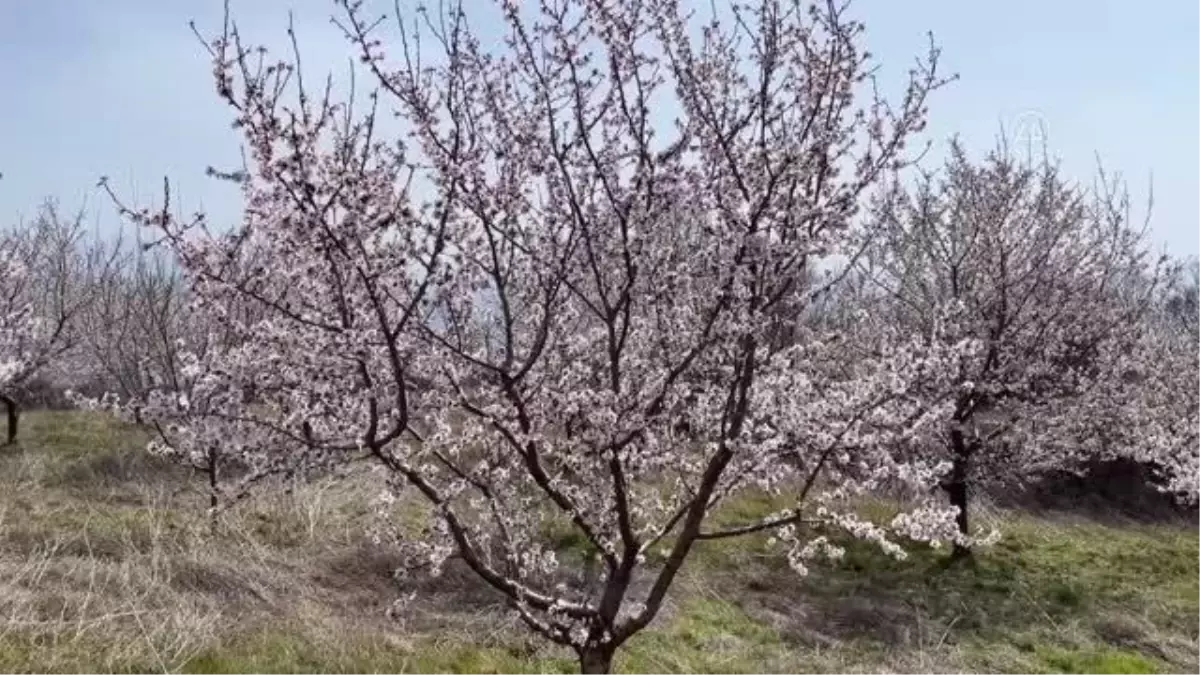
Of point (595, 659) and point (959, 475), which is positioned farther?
point (959, 475)

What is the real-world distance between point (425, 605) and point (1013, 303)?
739 cm

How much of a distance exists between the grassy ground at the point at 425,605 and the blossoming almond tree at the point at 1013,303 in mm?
A: 1405

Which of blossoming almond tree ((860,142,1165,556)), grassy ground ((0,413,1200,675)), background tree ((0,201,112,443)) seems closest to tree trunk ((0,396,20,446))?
background tree ((0,201,112,443))

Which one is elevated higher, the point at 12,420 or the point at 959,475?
the point at 12,420

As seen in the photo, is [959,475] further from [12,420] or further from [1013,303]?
[12,420]

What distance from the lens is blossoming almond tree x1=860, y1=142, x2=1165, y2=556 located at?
11664 millimetres

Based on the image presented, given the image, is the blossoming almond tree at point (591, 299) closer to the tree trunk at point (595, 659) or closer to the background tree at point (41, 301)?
the tree trunk at point (595, 659)

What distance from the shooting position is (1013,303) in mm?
12031

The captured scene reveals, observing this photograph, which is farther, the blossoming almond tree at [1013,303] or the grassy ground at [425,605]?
the blossoming almond tree at [1013,303]

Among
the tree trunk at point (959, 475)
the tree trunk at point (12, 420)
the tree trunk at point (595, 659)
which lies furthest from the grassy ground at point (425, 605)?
the tree trunk at point (12, 420)

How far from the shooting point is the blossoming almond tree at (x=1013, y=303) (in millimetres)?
11664

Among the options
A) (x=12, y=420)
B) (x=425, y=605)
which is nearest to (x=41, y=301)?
(x=12, y=420)

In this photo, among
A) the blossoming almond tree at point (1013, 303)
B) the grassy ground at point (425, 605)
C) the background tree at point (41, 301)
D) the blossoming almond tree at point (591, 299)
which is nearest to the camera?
the blossoming almond tree at point (591, 299)

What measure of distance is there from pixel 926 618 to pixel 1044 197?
596 centimetres
